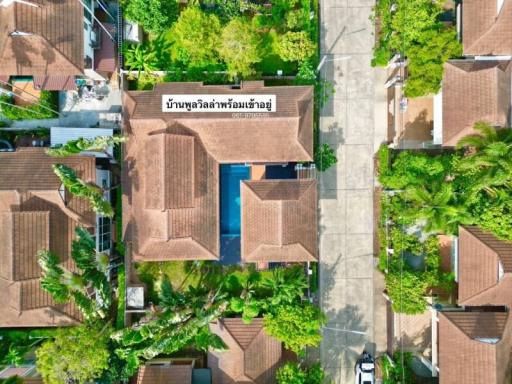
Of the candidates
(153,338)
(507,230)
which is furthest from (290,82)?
(153,338)

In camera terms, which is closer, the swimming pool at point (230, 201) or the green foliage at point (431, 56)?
the green foliage at point (431, 56)

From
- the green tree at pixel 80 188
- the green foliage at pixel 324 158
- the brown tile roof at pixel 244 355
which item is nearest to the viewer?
the green tree at pixel 80 188

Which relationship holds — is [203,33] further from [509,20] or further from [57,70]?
[509,20]

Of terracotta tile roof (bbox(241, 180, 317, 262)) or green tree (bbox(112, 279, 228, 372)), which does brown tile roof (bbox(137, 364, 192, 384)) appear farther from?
terracotta tile roof (bbox(241, 180, 317, 262))

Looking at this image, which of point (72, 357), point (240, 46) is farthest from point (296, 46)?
point (72, 357)

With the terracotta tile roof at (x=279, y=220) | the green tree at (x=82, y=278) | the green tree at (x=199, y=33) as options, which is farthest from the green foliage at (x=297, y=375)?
A: the green tree at (x=199, y=33)

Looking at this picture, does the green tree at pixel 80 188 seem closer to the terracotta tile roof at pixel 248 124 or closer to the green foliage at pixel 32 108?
the terracotta tile roof at pixel 248 124

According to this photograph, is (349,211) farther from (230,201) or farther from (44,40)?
(44,40)
